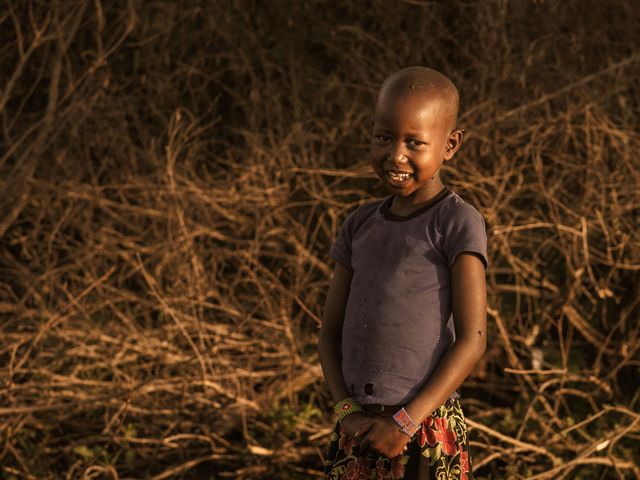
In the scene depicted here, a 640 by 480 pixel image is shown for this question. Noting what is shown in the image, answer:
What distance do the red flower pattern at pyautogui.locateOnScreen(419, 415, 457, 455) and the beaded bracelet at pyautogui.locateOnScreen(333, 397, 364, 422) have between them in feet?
0.46

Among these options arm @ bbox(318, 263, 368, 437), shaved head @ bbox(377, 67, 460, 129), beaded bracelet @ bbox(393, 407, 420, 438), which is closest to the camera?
beaded bracelet @ bbox(393, 407, 420, 438)

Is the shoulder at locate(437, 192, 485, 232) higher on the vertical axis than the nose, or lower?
lower

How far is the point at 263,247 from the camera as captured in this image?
5.21m

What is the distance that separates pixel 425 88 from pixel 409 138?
0.11 m

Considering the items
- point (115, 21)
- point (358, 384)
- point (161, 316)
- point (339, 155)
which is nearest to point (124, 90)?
point (115, 21)

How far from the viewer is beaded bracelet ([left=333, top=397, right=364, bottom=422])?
2.07 meters

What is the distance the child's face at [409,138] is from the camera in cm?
207

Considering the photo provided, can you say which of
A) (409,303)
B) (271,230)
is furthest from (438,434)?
(271,230)

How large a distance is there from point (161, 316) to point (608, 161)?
7.28 feet

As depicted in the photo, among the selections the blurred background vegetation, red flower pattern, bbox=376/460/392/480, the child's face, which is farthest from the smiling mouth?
the blurred background vegetation

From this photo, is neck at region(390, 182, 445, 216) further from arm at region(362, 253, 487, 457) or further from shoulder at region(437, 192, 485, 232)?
arm at region(362, 253, 487, 457)

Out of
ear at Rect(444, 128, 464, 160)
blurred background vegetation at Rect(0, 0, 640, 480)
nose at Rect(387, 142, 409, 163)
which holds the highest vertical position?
ear at Rect(444, 128, 464, 160)

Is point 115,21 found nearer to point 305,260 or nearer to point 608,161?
point 305,260

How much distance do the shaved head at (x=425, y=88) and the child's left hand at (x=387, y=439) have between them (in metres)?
0.65
